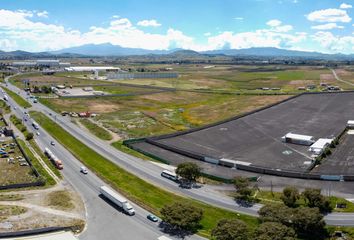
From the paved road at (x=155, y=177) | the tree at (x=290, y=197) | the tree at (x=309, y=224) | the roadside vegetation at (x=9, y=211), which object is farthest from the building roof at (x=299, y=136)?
the roadside vegetation at (x=9, y=211)

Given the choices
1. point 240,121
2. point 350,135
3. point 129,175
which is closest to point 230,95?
point 240,121

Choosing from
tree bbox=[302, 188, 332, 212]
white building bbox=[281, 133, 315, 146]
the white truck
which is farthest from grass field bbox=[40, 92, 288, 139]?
tree bbox=[302, 188, 332, 212]

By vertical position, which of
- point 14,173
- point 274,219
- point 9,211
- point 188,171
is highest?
point 188,171

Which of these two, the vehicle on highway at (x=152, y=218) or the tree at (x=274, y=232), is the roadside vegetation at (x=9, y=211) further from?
the tree at (x=274, y=232)

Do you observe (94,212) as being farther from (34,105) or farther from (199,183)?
(34,105)

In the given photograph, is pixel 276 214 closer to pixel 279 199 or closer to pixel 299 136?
pixel 279 199

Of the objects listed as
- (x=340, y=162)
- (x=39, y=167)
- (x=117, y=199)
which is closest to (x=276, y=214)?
(x=117, y=199)
